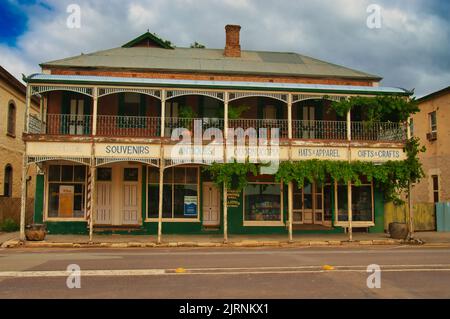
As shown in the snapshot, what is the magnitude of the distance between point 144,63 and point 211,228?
9199 mm

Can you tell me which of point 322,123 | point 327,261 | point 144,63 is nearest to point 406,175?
point 322,123

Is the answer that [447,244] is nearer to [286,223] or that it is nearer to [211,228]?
[286,223]

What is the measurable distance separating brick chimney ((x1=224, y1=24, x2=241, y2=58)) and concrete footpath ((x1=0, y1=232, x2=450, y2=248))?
36.7 ft

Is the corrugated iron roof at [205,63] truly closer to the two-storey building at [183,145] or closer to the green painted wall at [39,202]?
the two-storey building at [183,145]

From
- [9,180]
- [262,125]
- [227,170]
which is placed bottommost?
[9,180]

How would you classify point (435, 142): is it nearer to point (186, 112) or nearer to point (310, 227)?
point (310, 227)

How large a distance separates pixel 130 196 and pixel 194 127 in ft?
14.6

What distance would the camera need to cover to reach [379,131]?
68.5ft

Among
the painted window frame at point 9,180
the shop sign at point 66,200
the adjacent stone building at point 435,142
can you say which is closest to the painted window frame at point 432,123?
the adjacent stone building at point 435,142

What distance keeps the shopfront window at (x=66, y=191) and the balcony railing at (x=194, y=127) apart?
1735 millimetres

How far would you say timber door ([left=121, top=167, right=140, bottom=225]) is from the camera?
826 inches

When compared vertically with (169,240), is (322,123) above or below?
above

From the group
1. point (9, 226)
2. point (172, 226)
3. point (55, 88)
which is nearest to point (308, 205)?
point (172, 226)

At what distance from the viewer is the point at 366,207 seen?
22.2m
